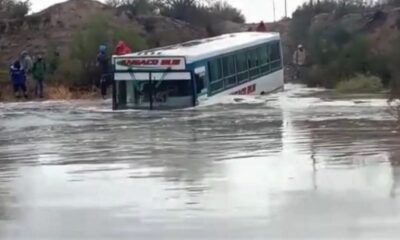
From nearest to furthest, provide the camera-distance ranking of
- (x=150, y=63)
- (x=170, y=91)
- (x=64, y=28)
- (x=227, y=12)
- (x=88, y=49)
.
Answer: (x=150, y=63) → (x=170, y=91) → (x=88, y=49) → (x=64, y=28) → (x=227, y=12)

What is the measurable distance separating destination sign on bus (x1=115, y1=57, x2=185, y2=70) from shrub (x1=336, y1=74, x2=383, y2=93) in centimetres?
1009

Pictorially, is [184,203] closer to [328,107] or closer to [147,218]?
[147,218]

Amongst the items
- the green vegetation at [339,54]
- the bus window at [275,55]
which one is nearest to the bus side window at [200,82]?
the bus window at [275,55]

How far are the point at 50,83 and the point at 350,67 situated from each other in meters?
12.4

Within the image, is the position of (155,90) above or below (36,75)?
below

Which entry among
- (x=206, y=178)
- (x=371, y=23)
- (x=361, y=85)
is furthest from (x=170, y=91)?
(x=371, y=23)

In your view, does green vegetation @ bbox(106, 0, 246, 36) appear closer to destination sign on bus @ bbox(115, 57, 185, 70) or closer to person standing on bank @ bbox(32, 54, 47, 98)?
person standing on bank @ bbox(32, 54, 47, 98)

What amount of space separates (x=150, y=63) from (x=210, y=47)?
430 centimetres

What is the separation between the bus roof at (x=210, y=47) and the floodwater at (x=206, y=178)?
6009mm

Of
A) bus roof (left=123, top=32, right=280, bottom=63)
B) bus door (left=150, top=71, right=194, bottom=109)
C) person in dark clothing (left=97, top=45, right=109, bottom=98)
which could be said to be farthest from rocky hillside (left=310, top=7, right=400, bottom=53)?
bus door (left=150, top=71, right=194, bottom=109)

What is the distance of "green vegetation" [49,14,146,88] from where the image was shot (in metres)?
47.3

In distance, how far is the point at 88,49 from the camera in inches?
1927

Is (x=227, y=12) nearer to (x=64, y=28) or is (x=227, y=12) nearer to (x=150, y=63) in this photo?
(x=64, y=28)

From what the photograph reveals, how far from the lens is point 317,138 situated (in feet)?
68.0
